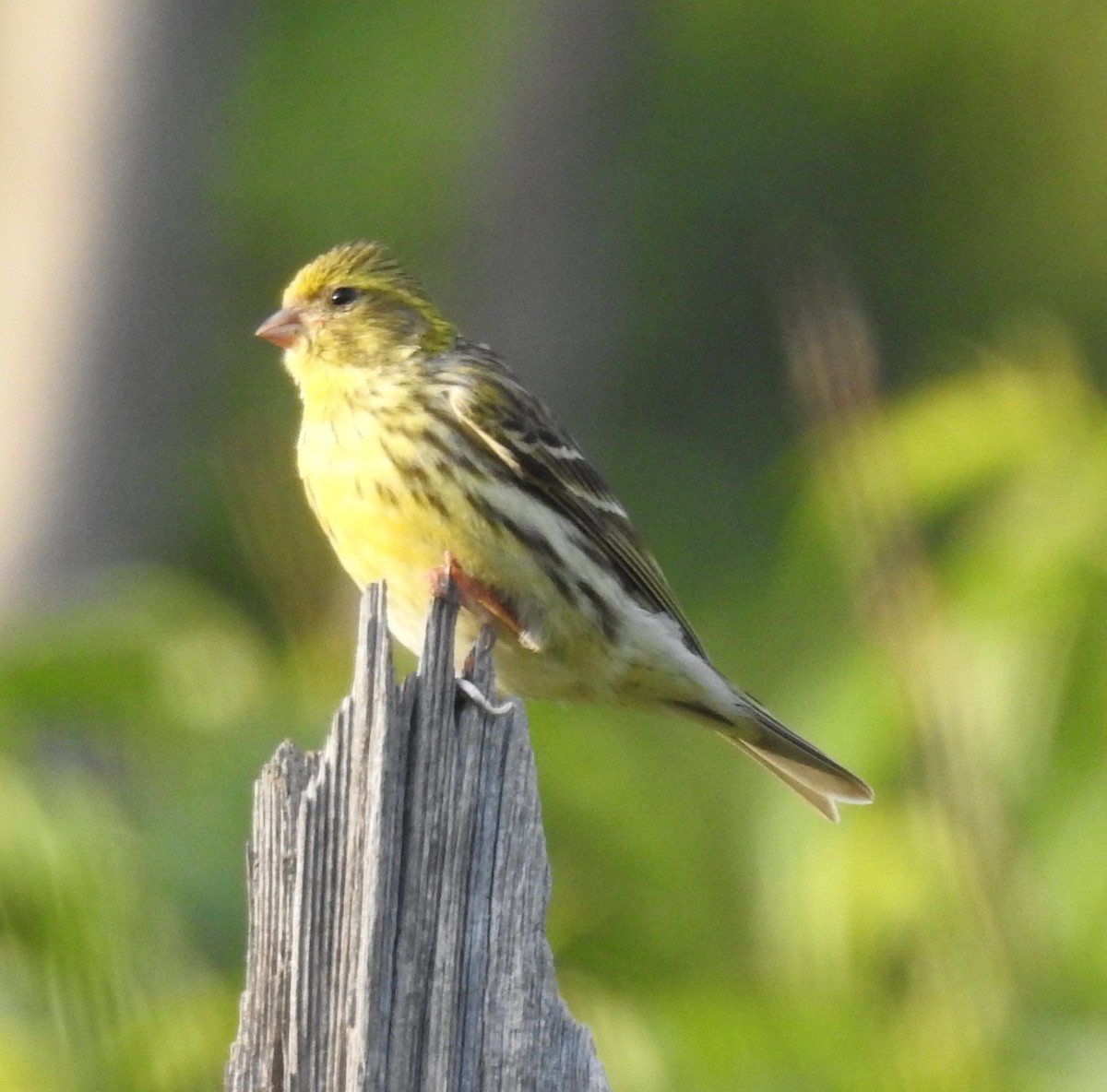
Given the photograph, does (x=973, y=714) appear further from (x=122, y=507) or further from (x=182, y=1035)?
(x=122, y=507)

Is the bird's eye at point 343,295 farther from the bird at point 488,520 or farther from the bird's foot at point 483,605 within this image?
the bird's foot at point 483,605

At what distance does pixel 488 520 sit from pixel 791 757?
0.93 meters

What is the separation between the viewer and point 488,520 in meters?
5.25

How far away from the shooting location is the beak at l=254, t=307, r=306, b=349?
578 centimetres

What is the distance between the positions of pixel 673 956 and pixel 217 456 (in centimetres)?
238

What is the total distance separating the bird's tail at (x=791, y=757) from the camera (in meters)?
5.39

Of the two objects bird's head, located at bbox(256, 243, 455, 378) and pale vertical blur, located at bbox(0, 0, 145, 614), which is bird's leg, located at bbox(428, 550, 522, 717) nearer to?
bird's head, located at bbox(256, 243, 455, 378)

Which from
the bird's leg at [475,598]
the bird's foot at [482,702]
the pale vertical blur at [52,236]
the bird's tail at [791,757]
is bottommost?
the bird's foot at [482,702]

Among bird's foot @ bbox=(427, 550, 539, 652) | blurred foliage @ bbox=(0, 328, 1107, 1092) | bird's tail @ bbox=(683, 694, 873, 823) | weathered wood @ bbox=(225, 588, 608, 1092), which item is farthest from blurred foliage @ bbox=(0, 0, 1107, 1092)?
weathered wood @ bbox=(225, 588, 608, 1092)

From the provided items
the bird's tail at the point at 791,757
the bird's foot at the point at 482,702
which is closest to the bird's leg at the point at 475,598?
the bird's tail at the point at 791,757

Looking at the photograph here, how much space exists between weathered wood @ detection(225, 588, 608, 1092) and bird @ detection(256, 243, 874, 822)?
6.10ft

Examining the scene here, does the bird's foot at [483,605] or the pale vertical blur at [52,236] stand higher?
the pale vertical blur at [52,236]

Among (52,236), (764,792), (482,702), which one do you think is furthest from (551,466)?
(52,236)

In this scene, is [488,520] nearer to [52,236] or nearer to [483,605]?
[483,605]
